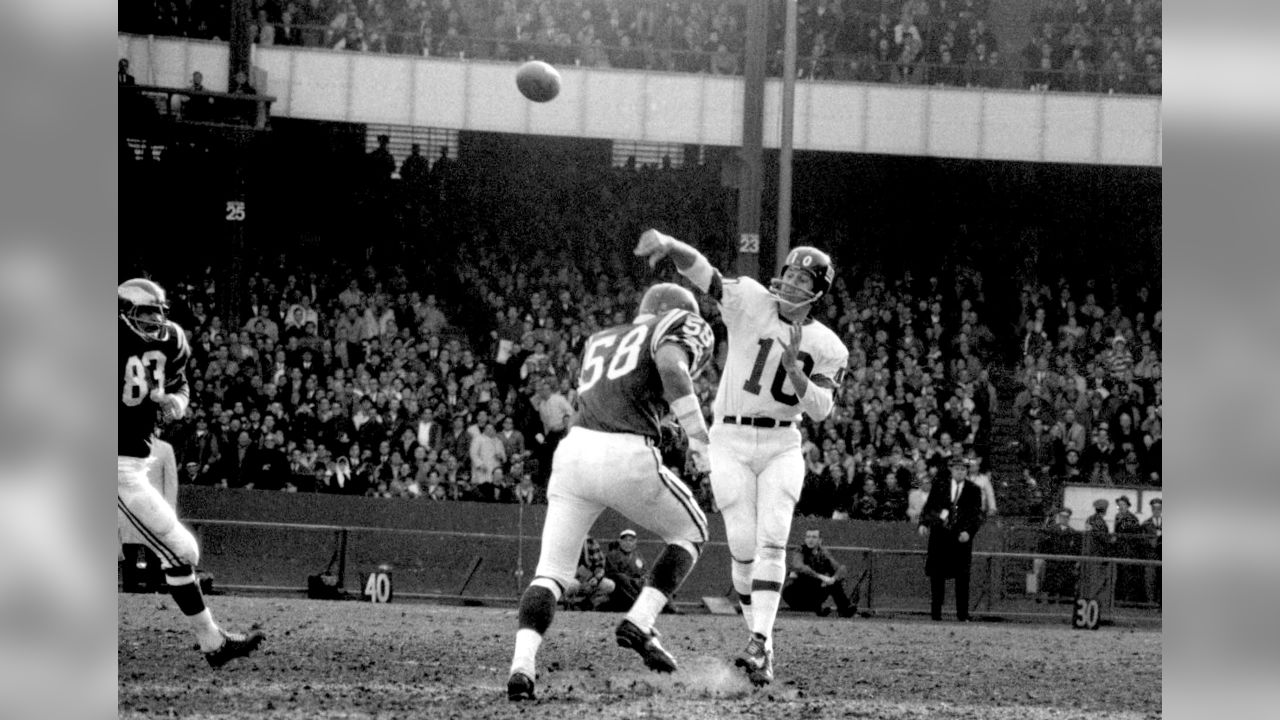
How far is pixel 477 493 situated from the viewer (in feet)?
56.0

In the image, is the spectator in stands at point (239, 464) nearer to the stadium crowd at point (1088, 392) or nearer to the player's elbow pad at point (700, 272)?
the player's elbow pad at point (700, 272)

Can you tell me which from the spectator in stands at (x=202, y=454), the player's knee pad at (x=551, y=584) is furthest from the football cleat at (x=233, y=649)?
the spectator in stands at (x=202, y=454)

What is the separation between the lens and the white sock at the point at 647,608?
24.5 feet

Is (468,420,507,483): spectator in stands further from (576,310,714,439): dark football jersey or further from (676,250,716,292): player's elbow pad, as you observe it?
(576,310,714,439): dark football jersey

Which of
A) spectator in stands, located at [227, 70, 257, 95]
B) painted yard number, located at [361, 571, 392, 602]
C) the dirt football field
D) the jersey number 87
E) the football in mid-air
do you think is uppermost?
spectator in stands, located at [227, 70, 257, 95]

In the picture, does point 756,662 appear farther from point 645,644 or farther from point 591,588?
point 591,588

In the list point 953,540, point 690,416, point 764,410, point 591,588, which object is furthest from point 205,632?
point 953,540

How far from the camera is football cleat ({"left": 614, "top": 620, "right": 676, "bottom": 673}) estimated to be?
7.43 m

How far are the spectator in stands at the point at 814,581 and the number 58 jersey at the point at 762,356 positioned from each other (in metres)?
7.19

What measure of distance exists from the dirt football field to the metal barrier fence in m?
1.60

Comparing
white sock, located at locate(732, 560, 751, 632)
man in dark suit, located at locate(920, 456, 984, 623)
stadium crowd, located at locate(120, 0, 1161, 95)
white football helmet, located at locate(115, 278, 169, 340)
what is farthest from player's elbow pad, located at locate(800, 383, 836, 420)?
stadium crowd, located at locate(120, 0, 1161, 95)

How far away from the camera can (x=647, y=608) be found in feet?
24.6

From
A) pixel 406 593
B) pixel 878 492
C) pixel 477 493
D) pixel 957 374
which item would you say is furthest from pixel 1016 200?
pixel 406 593

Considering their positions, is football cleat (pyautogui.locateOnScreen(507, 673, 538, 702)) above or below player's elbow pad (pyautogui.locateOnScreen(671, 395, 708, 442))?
below
